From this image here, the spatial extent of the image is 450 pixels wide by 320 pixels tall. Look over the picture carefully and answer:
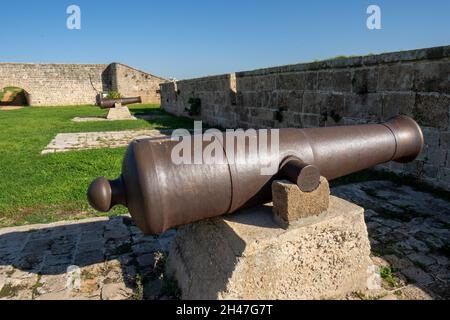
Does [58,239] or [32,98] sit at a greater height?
[32,98]

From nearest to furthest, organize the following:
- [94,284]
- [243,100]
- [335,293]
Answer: [335,293]
[94,284]
[243,100]

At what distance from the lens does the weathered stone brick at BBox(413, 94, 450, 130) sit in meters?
4.18

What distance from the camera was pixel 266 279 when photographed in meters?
2.07

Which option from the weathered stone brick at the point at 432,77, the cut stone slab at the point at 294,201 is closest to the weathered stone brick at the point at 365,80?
the weathered stone brick at the point at 432,77

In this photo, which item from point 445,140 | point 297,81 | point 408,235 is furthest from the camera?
point 297,81

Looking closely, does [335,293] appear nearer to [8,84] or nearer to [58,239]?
[58,239]

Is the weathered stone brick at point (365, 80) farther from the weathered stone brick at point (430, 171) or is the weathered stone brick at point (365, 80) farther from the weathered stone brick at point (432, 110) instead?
the weathered stone brick at point (430, 171)

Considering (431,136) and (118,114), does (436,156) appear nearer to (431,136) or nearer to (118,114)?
(431,136)

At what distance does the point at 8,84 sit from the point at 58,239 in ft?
95.6

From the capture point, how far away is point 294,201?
6.84 ft

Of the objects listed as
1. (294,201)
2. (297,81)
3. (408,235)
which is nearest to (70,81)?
(297,81)

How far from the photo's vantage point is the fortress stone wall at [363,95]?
168 inches

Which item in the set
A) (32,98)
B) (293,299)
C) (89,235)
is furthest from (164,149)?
(32,98)

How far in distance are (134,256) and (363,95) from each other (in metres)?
4.21
